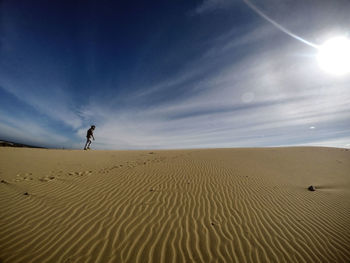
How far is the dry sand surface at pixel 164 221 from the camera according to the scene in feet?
9.87

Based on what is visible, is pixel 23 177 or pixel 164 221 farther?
pixel 23 177

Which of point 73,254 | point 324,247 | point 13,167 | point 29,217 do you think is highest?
point 13,167

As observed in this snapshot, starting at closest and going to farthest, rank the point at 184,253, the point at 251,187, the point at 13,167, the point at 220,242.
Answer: the point at 184,253 → the point at 220,242 → the point at 251,187 → the point at 13,167

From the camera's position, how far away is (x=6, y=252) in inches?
110

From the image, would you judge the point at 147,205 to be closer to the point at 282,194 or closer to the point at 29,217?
the point at 29,217

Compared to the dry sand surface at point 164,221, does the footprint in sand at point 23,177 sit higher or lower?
higher

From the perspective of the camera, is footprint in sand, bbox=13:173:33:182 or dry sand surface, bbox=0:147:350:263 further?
footprint in sand, bbox=13:173:33:182

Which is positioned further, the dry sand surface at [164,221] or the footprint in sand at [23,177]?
the footprint in sand at [23,177]

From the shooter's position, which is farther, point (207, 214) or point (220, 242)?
point (207, 214)

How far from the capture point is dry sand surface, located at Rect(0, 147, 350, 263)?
9.87ft

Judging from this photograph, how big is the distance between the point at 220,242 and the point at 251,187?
173 inches

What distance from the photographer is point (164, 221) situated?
395 cm

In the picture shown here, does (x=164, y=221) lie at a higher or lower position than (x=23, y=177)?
lower

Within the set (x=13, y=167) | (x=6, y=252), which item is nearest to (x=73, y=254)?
(x=6, y=252)
